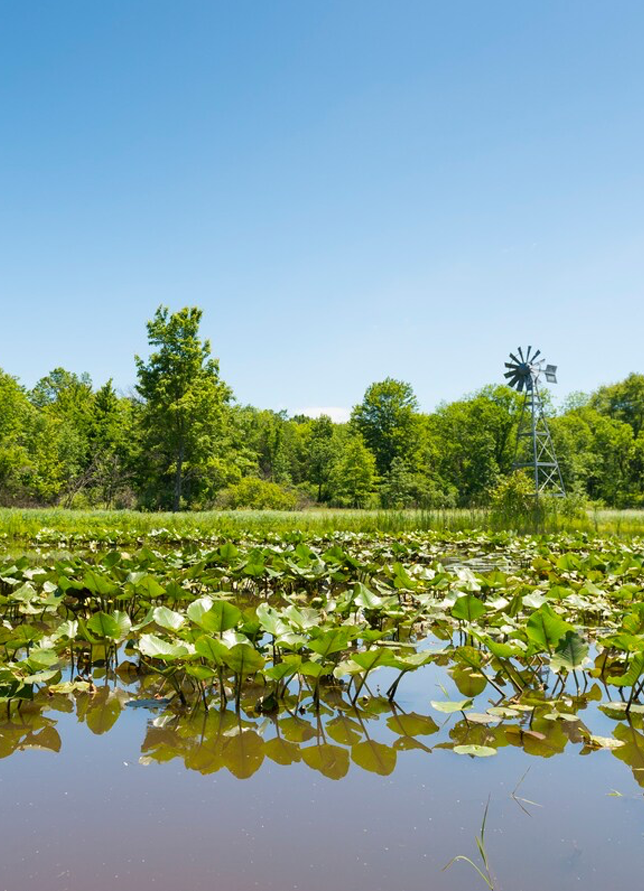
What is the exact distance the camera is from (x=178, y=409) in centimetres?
3041

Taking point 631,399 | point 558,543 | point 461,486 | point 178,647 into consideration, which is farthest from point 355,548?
point 631,399

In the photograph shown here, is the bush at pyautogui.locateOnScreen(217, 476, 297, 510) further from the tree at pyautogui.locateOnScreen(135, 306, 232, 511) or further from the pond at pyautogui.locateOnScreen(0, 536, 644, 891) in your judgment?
the pond at pyautogui.locateOnScreen(0, 536, 644, 891)

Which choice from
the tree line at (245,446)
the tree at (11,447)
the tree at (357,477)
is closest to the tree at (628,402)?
the tree line at (245,446)

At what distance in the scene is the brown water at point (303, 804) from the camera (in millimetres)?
1799

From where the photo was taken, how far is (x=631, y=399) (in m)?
57.3

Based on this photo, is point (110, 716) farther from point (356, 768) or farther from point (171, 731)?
point (356, 768)

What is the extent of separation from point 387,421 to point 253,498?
20.3 meters

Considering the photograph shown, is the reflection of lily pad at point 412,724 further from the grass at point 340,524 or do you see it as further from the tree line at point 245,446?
the tree line at point 245,446

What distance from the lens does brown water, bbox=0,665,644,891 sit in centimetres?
180

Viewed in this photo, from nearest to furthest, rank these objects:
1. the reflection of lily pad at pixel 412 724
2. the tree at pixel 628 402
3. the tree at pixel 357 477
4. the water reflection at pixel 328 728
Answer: the water reflection at pixel 328 728 → the reflection of lily pad at pixel 412 724 → the tree at pixel 357 477 → the tree at pixel 628 402

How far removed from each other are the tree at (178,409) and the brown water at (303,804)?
28.3 metres

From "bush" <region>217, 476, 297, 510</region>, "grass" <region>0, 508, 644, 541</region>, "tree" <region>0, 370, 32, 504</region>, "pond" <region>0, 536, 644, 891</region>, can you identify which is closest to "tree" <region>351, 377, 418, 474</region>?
"bush" <region>217, 476, 297, 510</region>

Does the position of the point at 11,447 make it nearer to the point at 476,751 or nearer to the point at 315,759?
the point at 315,759

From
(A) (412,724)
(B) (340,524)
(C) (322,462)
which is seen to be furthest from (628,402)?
(A) (412,724)
